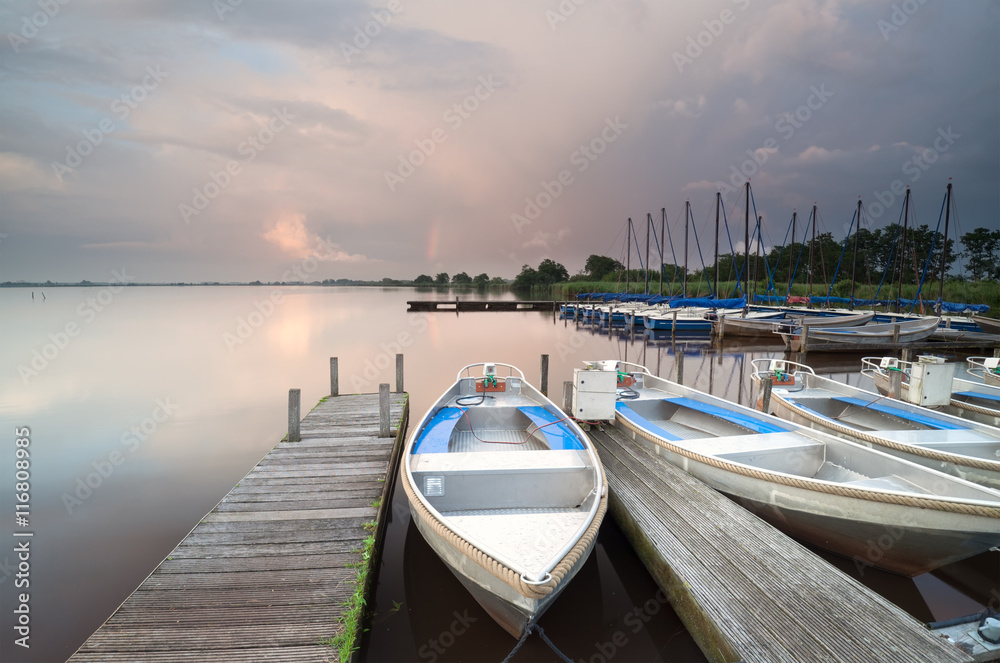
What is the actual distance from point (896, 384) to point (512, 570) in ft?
33.8

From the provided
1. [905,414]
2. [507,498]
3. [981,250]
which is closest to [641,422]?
[507,498]

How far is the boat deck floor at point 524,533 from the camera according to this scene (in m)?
3.66

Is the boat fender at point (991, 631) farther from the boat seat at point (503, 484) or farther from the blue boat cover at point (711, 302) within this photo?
the blue boat cover at point (711, 302)

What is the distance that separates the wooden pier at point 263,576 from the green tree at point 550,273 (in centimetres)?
9562

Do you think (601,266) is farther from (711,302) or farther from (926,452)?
(926,452)

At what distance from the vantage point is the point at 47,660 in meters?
4.12

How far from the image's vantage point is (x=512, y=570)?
3.35 m

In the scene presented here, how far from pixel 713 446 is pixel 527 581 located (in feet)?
12.7

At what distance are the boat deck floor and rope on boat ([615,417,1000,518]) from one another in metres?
2.16

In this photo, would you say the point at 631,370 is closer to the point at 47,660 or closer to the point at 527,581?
the point at 527,581

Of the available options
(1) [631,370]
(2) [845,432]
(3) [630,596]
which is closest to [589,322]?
(1) [631,370]

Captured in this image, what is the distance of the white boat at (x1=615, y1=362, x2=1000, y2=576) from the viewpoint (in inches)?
169

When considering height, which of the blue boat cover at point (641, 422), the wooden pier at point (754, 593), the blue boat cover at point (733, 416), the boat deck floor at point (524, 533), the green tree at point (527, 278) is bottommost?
the wooden pier at point (754, 593)

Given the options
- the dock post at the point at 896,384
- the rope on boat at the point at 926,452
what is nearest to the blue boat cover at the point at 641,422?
the rope on boat at the point at 926,452
